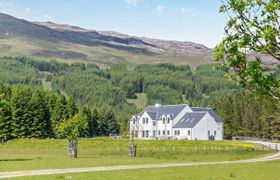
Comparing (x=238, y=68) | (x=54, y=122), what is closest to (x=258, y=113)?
(x=54, y=122)

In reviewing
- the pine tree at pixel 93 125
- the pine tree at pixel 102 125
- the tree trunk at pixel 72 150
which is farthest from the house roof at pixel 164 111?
the tree trunk at pixel 72 150

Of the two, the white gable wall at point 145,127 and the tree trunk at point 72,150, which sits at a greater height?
the white gable wall at point 145,127

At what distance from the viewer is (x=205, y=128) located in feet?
398

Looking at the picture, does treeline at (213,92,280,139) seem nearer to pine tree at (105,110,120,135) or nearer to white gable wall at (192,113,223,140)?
white gable wall at (192,113,223,140)

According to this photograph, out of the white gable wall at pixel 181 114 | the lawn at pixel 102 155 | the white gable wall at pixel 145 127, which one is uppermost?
the white gable wall at pixel 181 114

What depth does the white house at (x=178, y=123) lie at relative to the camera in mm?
120562

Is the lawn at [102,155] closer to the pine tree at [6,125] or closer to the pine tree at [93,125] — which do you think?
the pine tree at [6,125]

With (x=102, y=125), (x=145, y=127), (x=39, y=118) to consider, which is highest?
(x=39, y=118)

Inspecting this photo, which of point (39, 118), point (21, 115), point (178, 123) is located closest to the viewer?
point (21, 115)

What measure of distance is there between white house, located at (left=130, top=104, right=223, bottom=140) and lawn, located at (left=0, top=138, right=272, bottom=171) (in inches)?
1108

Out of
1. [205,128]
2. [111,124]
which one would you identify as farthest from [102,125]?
[205,128]

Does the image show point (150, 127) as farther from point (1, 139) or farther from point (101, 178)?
point (101, 178)

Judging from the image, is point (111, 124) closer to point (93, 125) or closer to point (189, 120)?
point (93, 125)

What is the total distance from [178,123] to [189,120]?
3.29 meters
